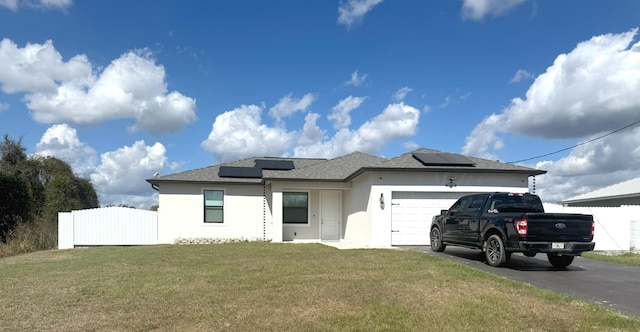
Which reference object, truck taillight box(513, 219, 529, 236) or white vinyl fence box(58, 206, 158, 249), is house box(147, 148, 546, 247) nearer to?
white vinyl fence box(58, 206, 158, 249)

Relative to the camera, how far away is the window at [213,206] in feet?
68.7

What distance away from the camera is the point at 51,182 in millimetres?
32094

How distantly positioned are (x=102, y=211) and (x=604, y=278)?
19.5m

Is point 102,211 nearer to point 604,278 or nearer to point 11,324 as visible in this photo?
point 11,324

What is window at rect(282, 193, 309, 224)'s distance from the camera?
68.5 feet

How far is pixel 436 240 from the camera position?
14.1 metres

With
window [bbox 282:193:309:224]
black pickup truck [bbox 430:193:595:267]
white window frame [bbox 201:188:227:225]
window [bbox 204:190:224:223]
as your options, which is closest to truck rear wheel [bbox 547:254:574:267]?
black pickup truck [bbox 430:193:595:267]

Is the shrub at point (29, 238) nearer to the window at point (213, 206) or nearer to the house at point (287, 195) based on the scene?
the house at point (287, 195)

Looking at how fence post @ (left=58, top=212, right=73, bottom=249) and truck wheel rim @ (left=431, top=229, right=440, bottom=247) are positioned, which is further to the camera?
fence post @ (left=58, top=212, right=73, bottom=249)

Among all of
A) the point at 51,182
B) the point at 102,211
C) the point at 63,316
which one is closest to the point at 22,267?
the point at 63,316

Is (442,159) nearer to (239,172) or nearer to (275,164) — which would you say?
(275,164)

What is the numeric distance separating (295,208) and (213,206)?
3795 mm

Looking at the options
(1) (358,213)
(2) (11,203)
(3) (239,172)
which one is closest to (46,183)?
(2) (11,203)

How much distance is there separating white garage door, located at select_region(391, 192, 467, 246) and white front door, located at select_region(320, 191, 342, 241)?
5.12 metres
